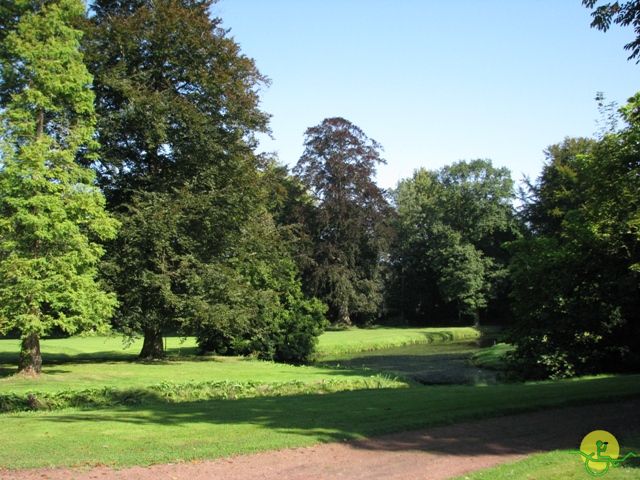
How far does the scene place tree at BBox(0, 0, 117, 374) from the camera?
61.6 ft

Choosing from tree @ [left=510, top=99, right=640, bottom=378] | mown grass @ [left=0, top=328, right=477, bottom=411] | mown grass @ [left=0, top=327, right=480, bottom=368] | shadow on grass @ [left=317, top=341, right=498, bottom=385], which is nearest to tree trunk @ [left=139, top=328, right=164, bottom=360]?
mown grass @ [left=0, top=328, right=477, bottom=411]

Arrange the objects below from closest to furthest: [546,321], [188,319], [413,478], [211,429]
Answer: [413,478] → [211,429] → [546,321] → [188,319]

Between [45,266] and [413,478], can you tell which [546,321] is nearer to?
[413,478]

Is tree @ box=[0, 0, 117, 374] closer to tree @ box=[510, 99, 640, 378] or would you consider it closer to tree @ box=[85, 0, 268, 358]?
tree @ box=[85, 0, 268, 358]

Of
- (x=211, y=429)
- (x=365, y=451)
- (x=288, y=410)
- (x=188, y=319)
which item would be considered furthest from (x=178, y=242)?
(x=365, y=451)

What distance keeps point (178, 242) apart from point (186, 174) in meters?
3.97

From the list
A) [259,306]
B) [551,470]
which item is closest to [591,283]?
[551,470]

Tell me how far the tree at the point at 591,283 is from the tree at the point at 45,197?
54.0ft

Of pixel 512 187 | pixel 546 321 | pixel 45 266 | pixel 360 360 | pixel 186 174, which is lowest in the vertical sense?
pixel 360 360

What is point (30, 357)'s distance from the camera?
20125mm

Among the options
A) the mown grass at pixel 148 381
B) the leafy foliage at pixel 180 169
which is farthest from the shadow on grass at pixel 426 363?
the leafy foliage at pixel 180 169

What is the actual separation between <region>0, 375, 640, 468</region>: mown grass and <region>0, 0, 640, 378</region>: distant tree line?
6.16 metres

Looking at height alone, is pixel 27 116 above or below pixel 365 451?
above

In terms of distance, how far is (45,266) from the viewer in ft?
63.0
